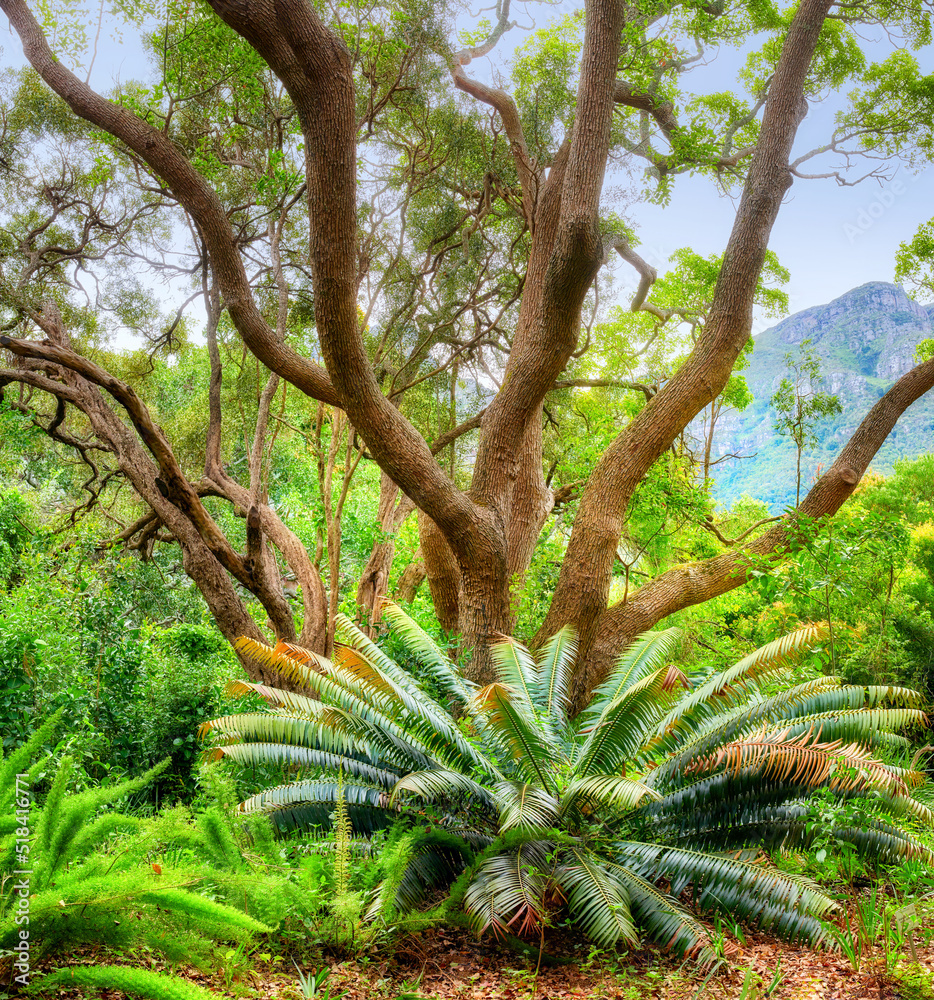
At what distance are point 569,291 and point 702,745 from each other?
3590mm

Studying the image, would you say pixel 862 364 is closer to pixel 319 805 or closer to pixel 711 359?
pixel 711 359

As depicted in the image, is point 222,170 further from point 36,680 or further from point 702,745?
point 702,745

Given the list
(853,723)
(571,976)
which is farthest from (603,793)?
(853,723)

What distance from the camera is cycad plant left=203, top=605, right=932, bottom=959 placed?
3.38 m

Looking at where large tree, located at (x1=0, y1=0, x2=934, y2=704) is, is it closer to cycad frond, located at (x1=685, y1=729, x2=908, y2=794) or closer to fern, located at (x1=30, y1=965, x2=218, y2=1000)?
cycad frond, located at (x1=685, y1=729, x2=908, y2=794)

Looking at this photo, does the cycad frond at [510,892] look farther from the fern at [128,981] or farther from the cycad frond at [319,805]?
the fern at [128,981]

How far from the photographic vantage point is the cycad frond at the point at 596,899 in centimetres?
310

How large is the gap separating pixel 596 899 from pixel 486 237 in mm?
8685

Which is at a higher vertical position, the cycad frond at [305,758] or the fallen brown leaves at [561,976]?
the cycad frond at [305,758]

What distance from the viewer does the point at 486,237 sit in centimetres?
984

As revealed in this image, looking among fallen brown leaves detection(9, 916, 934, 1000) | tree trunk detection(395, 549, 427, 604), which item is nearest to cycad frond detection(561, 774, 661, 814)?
fallen brown leaves detection(9, 916, 934, 1000)

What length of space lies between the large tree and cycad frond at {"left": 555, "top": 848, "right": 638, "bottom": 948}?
94.2 inches

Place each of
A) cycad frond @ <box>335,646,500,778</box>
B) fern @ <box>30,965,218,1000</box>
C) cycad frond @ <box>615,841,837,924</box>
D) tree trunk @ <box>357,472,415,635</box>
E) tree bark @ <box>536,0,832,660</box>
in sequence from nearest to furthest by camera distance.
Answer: fern @ <box>30,965,218,1000</box> < cycad frond @ <box>615,841,837,924</box> < cycad frond @ <box>335,646,500,778</box> < tree bark @ <box>536,0,832,660</box> < tree trunk @ <box>357,472,415,635</box>

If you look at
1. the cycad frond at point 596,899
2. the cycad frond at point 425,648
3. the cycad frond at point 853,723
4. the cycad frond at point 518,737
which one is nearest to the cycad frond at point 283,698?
the cycad frond at point 425,648
